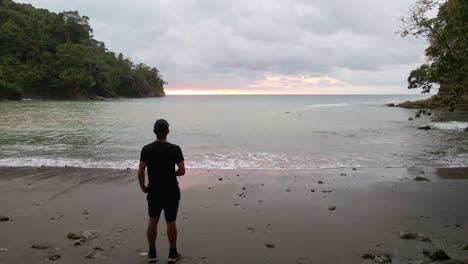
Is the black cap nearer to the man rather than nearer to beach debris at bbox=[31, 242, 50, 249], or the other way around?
the man

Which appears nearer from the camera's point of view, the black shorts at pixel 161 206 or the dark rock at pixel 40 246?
the black shorts at pixel 161 206

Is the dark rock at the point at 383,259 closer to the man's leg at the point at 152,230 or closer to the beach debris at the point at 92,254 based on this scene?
the man's leg at the point at 152,230

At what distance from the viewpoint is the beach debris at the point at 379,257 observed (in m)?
5.02

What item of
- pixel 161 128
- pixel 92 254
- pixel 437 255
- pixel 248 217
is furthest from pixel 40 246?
pixel 437 255

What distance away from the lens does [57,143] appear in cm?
1938

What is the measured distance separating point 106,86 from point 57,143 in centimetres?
9941

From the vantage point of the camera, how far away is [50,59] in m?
100

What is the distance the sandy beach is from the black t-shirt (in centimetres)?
102

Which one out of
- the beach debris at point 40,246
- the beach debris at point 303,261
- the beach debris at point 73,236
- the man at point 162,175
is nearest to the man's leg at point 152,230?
the man at point 162,175

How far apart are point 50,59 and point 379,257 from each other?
367ft

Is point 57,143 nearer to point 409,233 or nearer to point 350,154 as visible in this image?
point 350,154

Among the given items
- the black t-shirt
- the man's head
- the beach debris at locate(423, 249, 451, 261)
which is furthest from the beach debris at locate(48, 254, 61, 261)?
the beach debris at locate(423, 249, 451, 261)

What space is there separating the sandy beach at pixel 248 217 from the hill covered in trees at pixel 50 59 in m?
87.0

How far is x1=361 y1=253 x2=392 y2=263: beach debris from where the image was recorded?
16.5 ft
